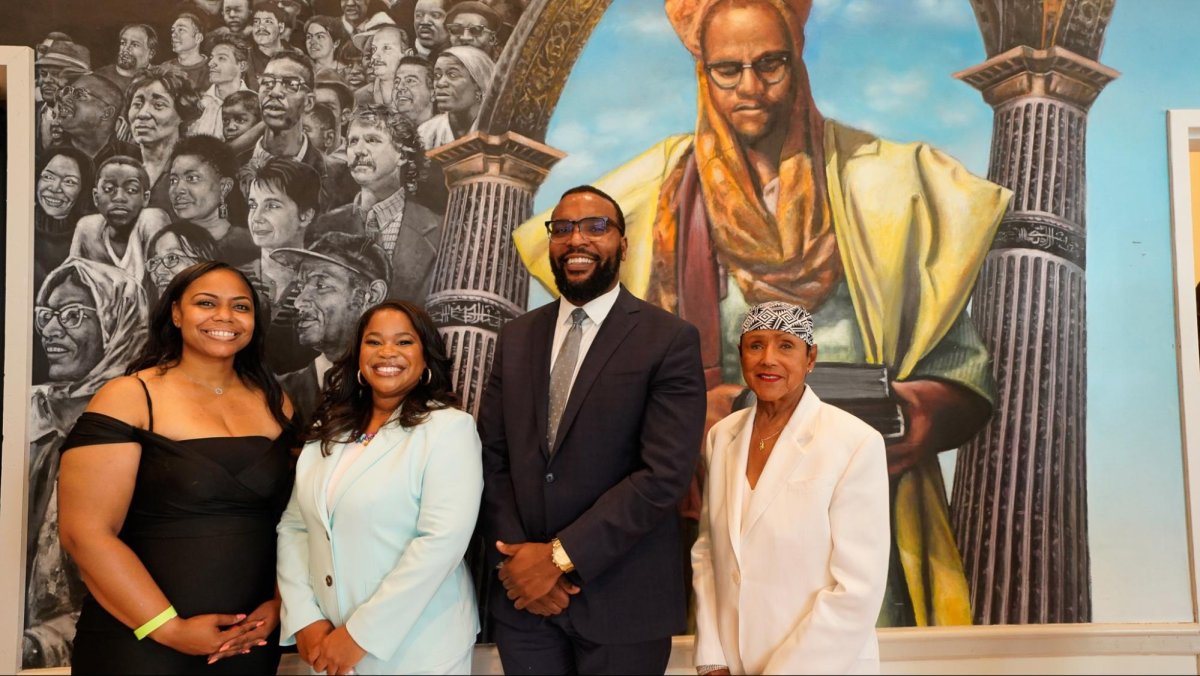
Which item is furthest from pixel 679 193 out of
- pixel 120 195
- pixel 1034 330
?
pixel 120 195

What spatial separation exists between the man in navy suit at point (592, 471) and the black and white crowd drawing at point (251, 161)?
0.91m

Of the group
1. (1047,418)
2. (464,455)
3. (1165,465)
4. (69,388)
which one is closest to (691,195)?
(464,455)

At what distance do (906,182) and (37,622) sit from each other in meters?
3.98

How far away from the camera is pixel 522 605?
8.38 feet

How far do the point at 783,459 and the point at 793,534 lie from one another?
22 centimetres

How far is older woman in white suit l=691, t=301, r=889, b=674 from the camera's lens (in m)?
2.29

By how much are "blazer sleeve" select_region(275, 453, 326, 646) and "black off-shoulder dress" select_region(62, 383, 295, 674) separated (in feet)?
0.32

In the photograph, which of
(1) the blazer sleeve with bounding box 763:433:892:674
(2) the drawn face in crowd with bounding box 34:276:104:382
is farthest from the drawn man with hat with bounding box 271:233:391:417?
(1) the blazer sleeve with bounding box 763:433:892:674

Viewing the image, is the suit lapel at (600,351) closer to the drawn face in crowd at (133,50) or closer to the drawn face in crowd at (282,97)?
the drawn face in crowd at (282,97)

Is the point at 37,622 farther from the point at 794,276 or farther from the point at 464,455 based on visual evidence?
the point at 794,276

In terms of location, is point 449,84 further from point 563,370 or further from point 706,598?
point 706,598

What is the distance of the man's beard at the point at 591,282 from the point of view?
8.92 feet

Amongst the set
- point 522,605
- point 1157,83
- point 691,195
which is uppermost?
point 1157,83

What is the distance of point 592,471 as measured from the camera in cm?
256
